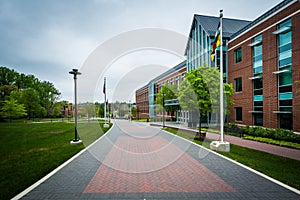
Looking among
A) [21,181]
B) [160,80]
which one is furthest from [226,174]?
[160,80]

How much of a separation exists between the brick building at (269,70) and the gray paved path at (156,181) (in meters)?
12.1

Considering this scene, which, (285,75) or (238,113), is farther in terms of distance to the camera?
(238,113)

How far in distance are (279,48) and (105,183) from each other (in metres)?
18.4

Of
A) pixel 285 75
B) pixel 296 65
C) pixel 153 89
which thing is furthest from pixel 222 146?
pixel 153 89

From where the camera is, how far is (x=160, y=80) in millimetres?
45312

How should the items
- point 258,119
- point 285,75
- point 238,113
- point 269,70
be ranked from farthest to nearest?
point 238,113, point 258,119, point 269,70, point 285,75

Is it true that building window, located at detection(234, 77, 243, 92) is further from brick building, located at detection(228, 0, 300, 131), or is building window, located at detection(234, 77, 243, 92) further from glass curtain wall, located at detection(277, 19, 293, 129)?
glass curtain wall, located at detection(277, 19, 293, 129)

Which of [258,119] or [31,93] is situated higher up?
[31,93]

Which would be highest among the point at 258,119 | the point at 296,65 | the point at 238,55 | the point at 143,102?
the point at 238,55

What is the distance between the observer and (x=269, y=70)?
1755 cm

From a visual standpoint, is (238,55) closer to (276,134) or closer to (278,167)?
(276,134)

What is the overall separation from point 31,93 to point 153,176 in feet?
184

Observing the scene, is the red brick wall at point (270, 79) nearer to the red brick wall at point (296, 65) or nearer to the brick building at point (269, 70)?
the brick building at point (269, 70)

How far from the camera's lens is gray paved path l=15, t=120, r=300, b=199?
458cm
